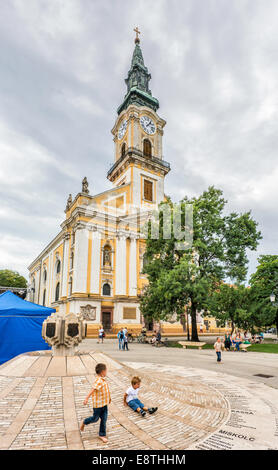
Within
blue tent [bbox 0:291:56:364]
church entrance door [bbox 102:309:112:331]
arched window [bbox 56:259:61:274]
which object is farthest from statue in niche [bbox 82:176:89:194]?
blue tent [bbox 0:291:56:364]

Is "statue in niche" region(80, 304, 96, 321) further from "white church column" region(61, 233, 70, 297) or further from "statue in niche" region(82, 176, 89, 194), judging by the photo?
"statue in niche" region(82, 176, 89, 194)

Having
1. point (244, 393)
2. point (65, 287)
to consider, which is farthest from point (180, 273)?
point (65, 287)

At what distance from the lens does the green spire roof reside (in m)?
47.6

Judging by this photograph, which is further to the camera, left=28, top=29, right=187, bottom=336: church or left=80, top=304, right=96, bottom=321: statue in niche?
left=28, top=29, right=187, bottom=336: church

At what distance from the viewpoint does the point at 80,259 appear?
33.3 metres

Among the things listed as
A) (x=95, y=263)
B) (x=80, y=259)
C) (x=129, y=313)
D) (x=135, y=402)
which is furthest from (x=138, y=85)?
(x=135, y=402)

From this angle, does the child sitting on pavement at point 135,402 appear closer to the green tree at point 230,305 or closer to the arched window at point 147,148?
the green tree at point 230,305

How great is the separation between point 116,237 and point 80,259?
575 cm

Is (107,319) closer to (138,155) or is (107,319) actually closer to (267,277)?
(267,277)

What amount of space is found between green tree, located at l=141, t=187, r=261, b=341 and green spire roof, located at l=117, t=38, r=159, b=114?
93.9ft

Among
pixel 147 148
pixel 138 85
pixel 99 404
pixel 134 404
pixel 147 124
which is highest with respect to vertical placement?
pixel 138 85

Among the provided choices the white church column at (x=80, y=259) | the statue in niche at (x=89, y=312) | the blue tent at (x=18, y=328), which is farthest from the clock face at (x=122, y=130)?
the blue tent at (x=18, y=328)

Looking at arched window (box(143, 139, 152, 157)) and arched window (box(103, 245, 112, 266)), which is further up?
arched window (box(143, 139, 152, 157))
